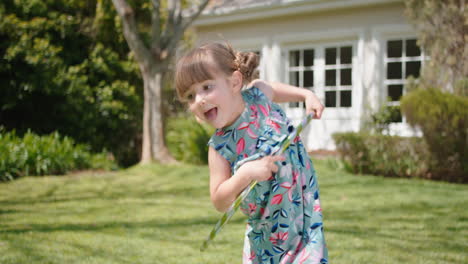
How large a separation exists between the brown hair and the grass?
1.56 meters

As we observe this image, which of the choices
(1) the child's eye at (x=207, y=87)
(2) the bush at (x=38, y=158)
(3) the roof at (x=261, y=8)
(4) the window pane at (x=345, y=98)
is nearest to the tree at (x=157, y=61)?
(2) the bush at (x=38, y=158)

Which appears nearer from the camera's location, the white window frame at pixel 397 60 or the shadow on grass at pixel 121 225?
the shadow on grass at pixel 121 225

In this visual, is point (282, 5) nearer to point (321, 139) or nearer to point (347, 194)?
point (321, 139)

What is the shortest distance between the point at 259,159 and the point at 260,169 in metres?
0.10

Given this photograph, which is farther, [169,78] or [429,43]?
[169,78]

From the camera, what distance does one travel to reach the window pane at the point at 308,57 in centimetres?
922

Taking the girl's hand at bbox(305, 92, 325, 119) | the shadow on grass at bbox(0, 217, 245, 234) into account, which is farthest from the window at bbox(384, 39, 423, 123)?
the girl's hand at bbox(305, 92, 325, 119)

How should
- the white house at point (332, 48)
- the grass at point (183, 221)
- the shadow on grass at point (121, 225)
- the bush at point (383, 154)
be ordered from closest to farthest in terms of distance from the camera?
1. the grass at point (183, 221)
2. the shadow on grass at point (121, 225)
3. the bush at point (383, 154)
4. the white house at point (332, 48)

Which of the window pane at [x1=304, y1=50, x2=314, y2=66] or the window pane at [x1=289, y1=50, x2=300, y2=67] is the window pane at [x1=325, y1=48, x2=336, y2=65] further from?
the window pane at [x1=289, y1=50, x2=300, y2=67]

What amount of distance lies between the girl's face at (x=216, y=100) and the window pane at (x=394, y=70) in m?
6.94

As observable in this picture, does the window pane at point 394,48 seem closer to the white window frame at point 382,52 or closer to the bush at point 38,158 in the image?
the white window frame at point 382,52

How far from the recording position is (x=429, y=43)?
6.33 m

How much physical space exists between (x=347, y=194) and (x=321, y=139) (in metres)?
3.92

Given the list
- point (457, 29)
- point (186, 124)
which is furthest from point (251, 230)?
point (186, 124)
